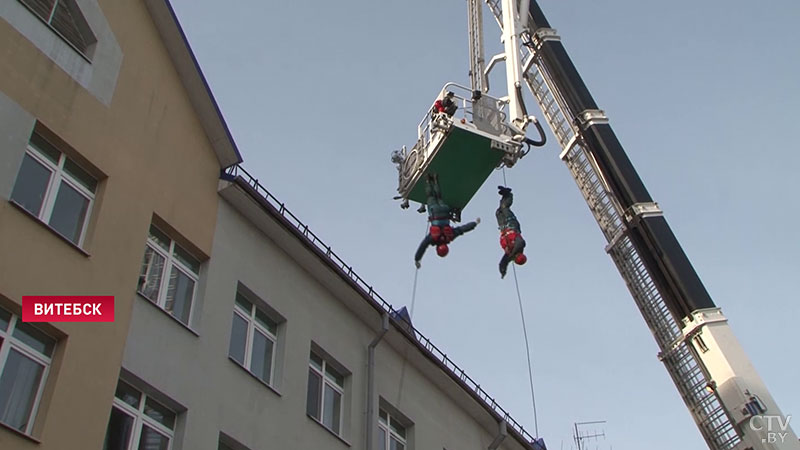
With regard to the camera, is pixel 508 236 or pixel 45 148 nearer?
pixel 45 148

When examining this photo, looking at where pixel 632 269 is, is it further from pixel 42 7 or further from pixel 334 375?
pixel 42 7

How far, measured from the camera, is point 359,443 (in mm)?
18391

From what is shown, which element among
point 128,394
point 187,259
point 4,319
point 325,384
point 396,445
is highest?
point 187,259

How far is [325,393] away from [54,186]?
7.31 metres

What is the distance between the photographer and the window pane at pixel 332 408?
18.2 meters

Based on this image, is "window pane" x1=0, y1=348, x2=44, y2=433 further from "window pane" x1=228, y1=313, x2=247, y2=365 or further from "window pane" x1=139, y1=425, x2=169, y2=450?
"window pane" x1=228, y1=313, x2=247, y2=365

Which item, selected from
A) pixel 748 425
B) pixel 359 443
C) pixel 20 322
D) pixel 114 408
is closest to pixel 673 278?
pixel 748 425

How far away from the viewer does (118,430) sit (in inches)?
517

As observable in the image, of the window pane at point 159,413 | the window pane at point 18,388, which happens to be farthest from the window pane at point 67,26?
the window pane at point 159,413

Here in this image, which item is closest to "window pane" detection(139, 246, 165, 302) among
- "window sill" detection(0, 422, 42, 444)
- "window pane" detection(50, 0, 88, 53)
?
"window sill" detection(0, 422, 42, 444)

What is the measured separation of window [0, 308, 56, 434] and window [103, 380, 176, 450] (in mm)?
1312

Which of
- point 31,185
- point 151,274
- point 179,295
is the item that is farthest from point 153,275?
point 31,185

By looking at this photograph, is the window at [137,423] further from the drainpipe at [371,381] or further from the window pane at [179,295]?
the drainpipe at [371,381]

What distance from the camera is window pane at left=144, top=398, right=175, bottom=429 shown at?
546 inches
